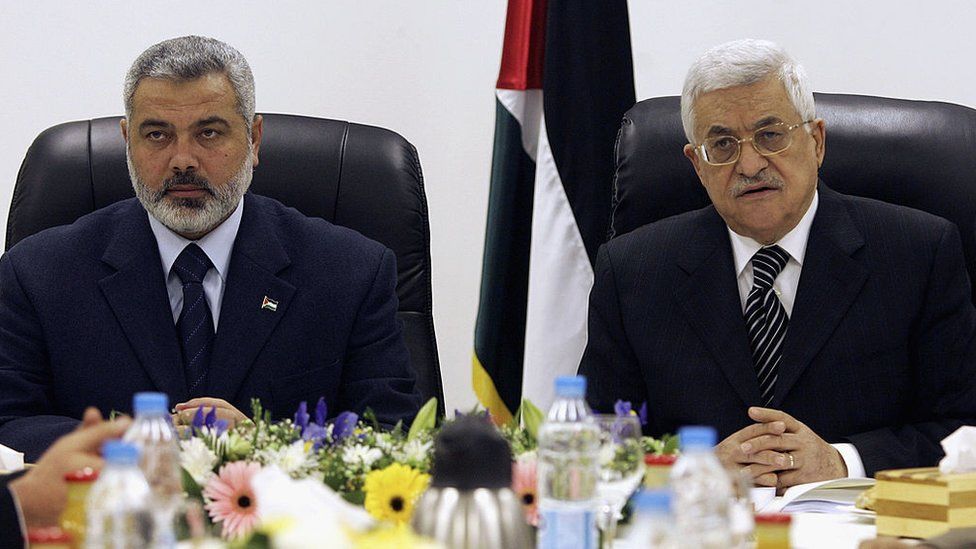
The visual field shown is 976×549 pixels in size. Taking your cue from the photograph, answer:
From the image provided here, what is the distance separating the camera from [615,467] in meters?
1.79

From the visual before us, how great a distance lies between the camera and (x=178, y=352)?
2.94m

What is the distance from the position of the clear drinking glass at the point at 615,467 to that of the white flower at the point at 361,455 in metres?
0.32

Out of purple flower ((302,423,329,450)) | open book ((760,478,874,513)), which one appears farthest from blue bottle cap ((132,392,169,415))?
open book ((760,478,874,513))

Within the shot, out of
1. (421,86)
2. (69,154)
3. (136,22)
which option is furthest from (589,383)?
(136,22)

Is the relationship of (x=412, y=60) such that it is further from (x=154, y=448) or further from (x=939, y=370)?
(x=154, y=448)

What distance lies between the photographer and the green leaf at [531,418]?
194 centimetres

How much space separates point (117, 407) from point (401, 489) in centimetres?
140

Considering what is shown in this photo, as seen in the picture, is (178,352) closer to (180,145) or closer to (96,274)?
(96,274)

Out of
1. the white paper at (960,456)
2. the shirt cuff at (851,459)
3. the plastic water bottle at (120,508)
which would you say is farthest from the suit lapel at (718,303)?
the plastic water bottle at (120,508)

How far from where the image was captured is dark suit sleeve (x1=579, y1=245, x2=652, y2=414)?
9.73ft

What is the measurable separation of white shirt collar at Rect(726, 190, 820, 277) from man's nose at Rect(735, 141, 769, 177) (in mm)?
153

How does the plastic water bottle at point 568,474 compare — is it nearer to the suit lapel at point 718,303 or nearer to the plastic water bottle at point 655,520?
the plastic water bottle at point 655,520

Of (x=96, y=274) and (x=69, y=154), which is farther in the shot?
(x=69, y=154)

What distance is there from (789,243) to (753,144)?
233mm
